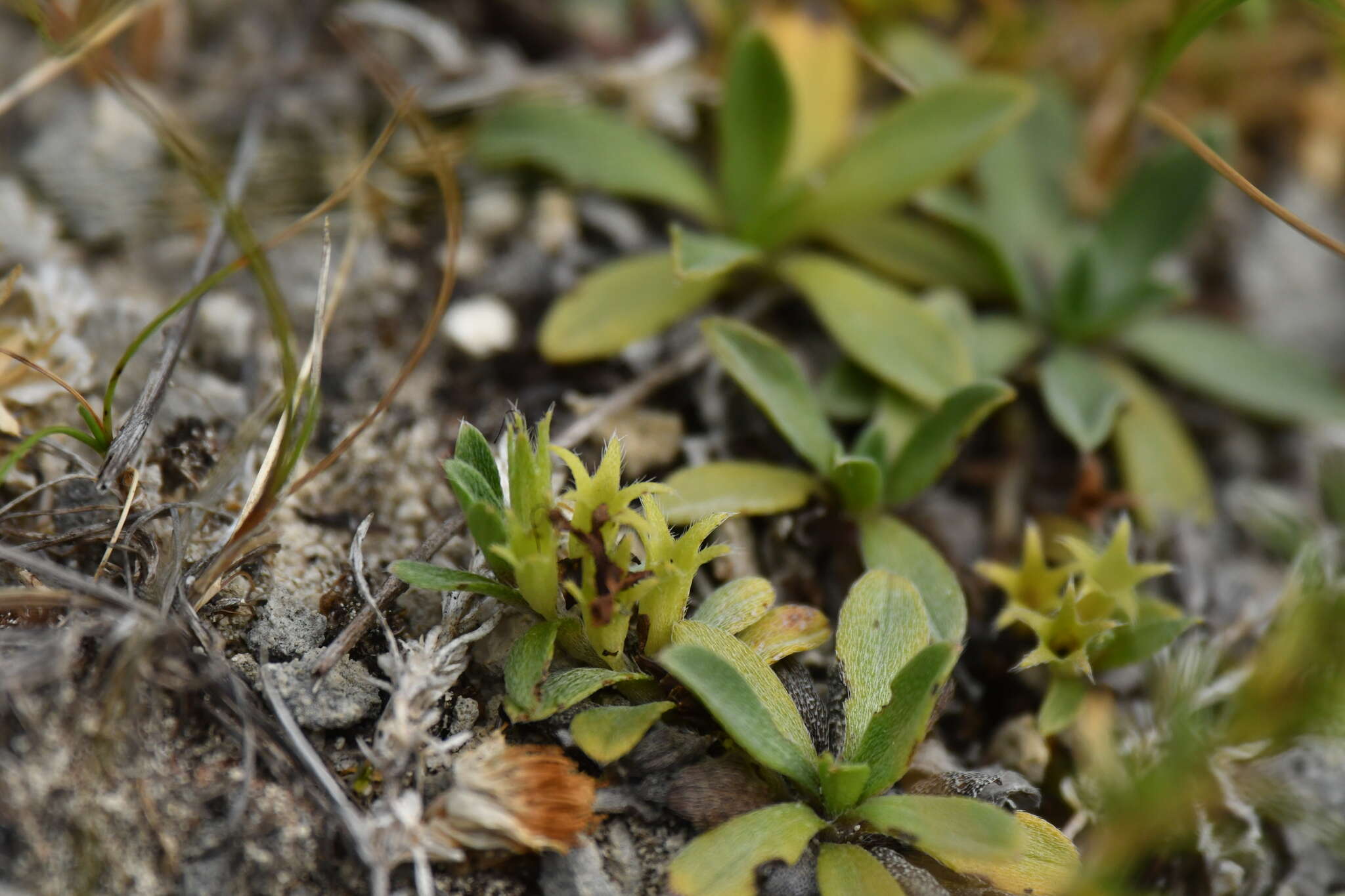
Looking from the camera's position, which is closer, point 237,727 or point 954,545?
point 237,727

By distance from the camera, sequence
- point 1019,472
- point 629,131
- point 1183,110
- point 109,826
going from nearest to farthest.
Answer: point 109,826
point 1019,472
point 629,131
point 1183,110

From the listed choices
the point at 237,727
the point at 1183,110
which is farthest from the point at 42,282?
the point at 1183,110

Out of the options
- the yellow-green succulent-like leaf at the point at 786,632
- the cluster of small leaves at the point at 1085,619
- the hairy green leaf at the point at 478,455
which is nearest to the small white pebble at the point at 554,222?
the hairy green leaf at the point at 478,455

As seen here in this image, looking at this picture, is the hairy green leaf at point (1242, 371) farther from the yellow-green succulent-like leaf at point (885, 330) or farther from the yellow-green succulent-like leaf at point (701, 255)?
the yellow-green succulent-like leaf at point (701, 255)

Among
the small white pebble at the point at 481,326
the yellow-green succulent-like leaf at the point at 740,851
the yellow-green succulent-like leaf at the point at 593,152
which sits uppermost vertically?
the yellow-green succulent-like leaf at the point at 593,152

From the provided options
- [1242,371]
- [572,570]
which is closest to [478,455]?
[572,570]

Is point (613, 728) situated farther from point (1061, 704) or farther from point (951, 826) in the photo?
point (1061, 704)

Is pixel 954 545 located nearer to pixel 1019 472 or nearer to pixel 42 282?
pixel 1019 472
